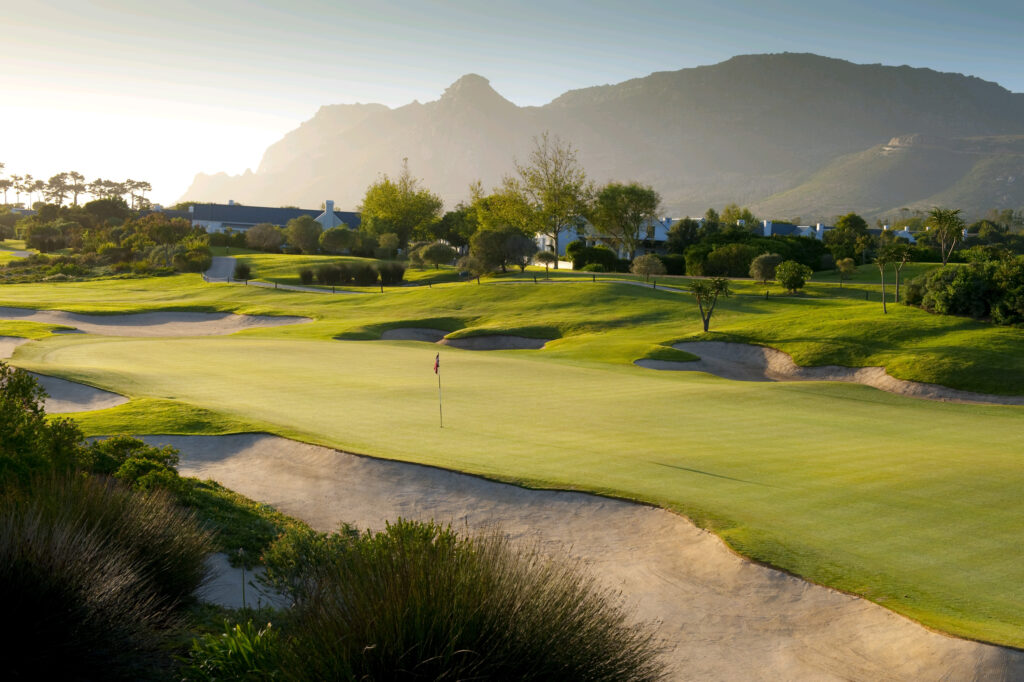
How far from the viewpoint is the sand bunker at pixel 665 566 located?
8719mm

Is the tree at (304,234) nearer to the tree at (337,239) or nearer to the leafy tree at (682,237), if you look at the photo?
the tree at (337,239)

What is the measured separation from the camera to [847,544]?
38.5ft

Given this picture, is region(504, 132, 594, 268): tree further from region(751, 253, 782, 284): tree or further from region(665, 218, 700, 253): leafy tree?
region(751, 253, 782, 284): tree

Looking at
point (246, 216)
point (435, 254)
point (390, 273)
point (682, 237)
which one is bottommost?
point (390, 273)

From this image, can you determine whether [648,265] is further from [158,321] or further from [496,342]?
[158,321]

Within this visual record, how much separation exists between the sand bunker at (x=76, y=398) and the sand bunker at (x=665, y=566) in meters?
6.02

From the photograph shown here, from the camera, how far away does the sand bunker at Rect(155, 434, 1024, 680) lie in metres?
8.72

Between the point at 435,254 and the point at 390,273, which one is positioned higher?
the point at 435,254

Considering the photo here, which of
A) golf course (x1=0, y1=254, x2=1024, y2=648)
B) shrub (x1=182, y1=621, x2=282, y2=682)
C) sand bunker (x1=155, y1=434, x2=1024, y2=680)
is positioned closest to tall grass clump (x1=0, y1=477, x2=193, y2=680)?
shrub (x1=182, y1=621, x2=282, y2=682)

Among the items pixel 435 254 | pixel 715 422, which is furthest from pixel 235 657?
pixel 435 254

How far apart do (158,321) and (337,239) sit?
5545cm

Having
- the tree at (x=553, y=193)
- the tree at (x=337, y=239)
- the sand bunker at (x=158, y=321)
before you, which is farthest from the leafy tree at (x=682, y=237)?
the sand bunker at (x=158, y=321)

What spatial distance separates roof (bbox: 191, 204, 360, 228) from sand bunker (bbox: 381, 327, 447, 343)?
102400 millimetres

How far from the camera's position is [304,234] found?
388 ft
